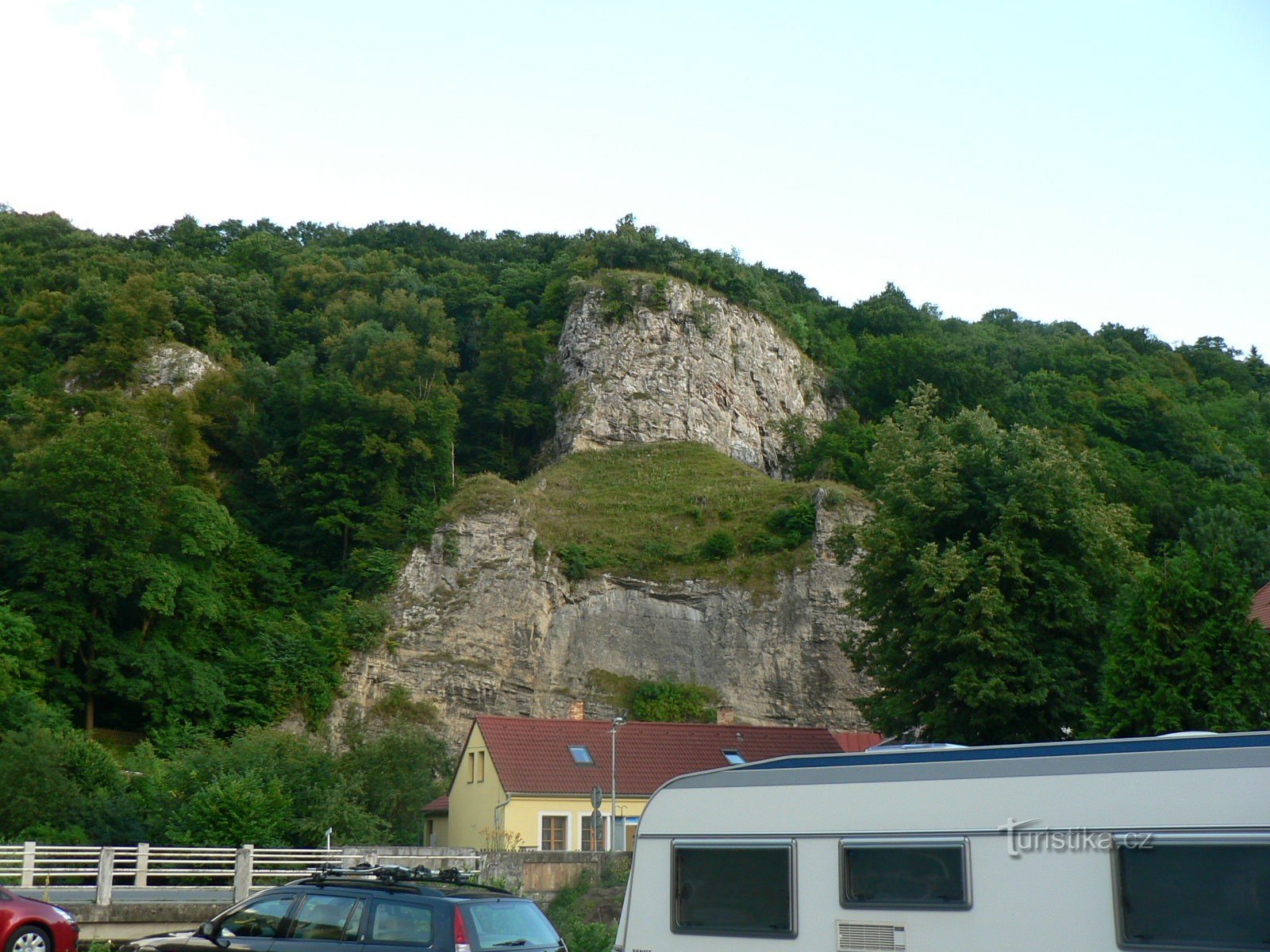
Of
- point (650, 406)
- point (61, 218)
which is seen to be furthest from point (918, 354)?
point (61, 218)

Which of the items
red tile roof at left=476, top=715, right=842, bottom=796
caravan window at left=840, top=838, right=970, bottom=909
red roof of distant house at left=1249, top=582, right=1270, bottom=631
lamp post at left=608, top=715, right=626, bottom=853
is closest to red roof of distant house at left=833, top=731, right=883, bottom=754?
red tile roof at left=476, top=715, right=842, bottom=796

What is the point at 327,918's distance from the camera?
10.8m

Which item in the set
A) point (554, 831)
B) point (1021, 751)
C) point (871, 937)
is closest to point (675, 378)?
point (554, 831)

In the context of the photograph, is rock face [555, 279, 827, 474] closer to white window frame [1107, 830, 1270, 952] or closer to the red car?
the red car

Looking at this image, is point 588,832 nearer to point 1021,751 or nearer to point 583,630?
point 583,630

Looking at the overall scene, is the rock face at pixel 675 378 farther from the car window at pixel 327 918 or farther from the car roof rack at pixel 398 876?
the car window at pixel 327 918

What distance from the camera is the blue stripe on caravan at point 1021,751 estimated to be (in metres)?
7.80

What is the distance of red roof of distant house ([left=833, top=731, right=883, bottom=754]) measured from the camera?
148ft

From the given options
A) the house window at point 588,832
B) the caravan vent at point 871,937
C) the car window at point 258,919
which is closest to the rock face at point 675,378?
the house window at point 588,832

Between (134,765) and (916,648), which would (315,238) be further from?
(916,648)

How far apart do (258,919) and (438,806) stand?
2953 cm

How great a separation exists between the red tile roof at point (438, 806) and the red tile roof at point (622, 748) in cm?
422

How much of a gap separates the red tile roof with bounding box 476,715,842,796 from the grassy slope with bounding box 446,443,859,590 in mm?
13667

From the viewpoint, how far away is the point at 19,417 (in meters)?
54.0
